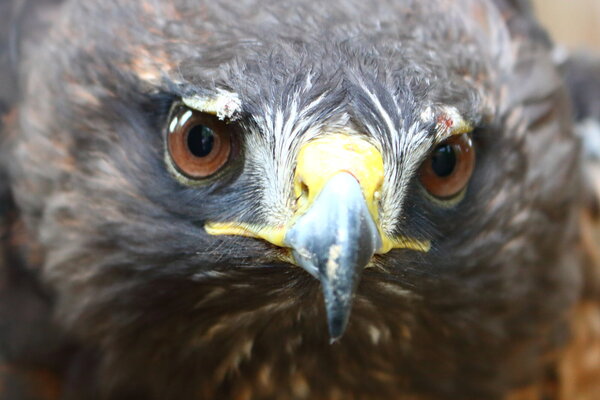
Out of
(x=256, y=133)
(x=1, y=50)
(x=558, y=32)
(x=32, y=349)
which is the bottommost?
(x=32, y=349)

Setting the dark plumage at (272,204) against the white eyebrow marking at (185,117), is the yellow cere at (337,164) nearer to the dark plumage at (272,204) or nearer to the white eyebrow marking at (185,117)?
the dark plumage at (272,204)

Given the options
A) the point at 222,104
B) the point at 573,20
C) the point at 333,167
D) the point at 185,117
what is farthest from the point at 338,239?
the point at 573,20

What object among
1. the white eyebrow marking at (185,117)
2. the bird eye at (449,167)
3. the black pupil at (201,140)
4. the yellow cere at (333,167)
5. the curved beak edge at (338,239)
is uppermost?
the bird eye at (449,167)

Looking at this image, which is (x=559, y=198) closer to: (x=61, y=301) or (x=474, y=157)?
(x=474, y=157)

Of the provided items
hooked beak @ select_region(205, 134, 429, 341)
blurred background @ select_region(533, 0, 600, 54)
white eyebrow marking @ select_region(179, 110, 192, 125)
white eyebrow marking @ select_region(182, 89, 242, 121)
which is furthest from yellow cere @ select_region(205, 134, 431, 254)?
blurred background @ select_region(533, 0, 600, 54)

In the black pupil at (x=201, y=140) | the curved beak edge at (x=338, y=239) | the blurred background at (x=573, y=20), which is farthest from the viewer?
the blurred background at (x=573, y=20)

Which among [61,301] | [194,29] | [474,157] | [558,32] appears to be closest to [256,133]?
[194,29]

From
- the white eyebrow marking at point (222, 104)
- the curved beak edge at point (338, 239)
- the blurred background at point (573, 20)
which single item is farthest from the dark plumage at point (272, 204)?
the blurred background at point (573, 20)
